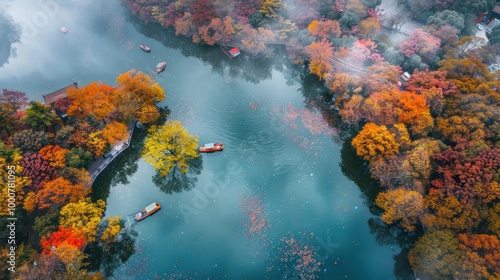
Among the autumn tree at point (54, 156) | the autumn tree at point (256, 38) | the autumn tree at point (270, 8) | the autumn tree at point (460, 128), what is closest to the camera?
the autumn tree at point (54, 156)

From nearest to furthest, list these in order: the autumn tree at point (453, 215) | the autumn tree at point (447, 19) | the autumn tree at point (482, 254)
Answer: the autumn tree at point (482, 254) → the autumn tree at point (453, 215) → the autumn tree at point (447, 19)

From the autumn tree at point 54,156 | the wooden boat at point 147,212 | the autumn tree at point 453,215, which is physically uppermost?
the autumn tree at point 54,156

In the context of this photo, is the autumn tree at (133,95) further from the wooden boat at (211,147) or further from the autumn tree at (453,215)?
the autumn tree at (453,215)

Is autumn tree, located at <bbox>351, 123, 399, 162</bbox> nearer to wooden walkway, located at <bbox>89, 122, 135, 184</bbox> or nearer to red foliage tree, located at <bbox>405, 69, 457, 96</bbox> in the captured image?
red foliage tree, located at <bbox>405, 69, 457, 96</bbox>

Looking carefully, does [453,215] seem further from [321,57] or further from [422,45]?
[422,45]

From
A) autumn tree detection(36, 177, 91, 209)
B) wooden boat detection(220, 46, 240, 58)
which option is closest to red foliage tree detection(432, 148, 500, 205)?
wooden boat detection(220, 46, 240, 58)

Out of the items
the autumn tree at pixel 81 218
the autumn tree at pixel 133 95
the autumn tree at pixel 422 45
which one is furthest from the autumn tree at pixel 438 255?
the autumn tree at pixel 133 95

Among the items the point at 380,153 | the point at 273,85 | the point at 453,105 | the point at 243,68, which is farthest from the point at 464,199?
the point at 243,68
